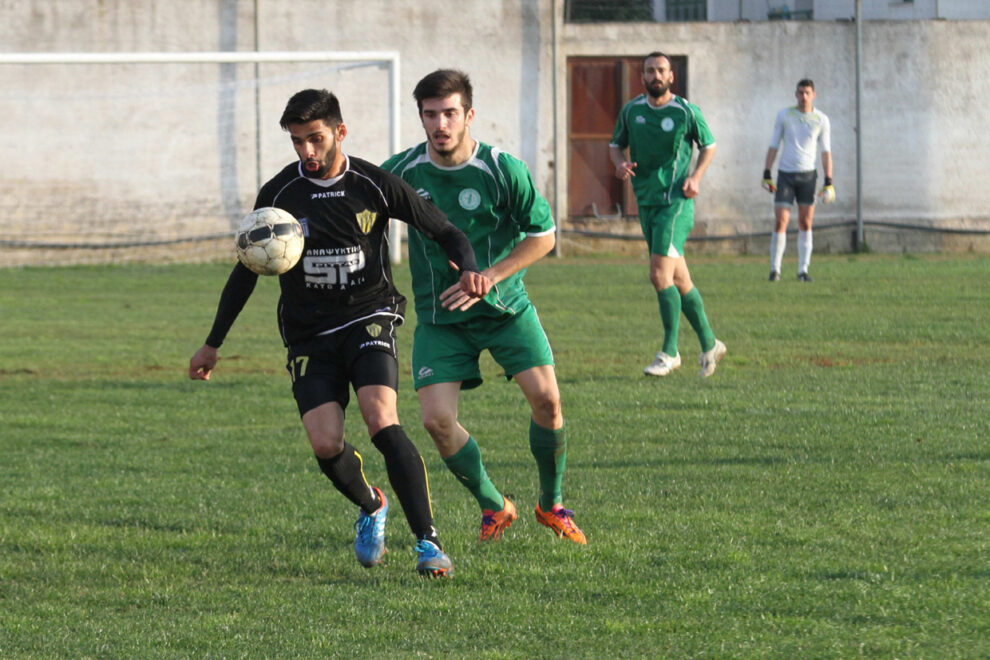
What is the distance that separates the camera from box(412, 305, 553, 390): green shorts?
5.68 m

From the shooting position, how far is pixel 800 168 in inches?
715

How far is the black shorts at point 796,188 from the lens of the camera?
18.2m

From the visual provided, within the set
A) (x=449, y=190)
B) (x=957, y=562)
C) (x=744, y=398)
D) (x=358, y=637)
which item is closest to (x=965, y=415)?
(x=744, y=398)

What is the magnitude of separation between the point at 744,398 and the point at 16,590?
5223 millimetres

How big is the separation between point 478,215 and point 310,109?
831mm

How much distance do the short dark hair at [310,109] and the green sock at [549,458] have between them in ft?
4.71

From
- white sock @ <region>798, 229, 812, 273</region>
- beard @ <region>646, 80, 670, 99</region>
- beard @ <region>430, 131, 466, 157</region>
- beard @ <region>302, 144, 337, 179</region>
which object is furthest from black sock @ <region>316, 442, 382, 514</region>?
white sock @ <region>798, 229, 812, 273</region>

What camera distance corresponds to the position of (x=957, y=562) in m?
5.05

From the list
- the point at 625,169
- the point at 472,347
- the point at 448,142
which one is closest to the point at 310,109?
the point at 448,142

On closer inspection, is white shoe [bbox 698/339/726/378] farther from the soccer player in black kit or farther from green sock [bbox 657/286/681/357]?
the soccer player in black kit

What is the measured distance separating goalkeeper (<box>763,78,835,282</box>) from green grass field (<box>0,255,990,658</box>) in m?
5.17

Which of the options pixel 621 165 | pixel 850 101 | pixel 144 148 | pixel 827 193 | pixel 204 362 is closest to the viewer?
pixel 204 362

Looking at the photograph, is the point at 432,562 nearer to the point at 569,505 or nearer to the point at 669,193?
the point at 569,505

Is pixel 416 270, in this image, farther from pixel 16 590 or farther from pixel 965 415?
pixel 965 415
